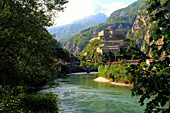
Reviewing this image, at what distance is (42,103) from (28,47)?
7.87 metres

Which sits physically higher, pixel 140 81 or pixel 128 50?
pixel 128 50

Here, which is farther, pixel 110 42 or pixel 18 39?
pixel 110 42

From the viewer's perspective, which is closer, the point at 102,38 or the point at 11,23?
the point at 11,23

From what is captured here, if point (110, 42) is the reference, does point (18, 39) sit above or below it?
below

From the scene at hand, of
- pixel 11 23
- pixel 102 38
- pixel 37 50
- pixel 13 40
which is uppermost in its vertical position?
pixel 102 38

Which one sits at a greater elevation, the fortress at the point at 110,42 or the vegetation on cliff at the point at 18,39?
the fortress at the point at 110,42

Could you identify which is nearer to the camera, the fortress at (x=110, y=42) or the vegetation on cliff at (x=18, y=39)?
the vegetation on cliff at (x=18, y=39)

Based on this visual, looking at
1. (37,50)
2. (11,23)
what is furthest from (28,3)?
(37,50)

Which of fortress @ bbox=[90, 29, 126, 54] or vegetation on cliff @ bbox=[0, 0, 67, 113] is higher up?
fortress @ bbox=[90, 29, 126, 54]

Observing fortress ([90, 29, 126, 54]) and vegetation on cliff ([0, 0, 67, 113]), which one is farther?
fortress ([90, 29, 126, 54])

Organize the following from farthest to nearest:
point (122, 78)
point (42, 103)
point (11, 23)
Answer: point (122, 78) → point (42, 103) → point (11, 23)

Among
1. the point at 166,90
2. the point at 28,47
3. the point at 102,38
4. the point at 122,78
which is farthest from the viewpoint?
the point at 102,38

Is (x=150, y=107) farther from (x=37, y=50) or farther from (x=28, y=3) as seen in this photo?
(x=28, y=3)

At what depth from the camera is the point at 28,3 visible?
9.22 meters
